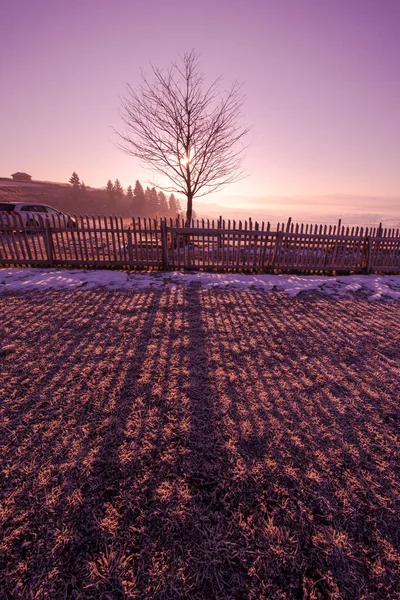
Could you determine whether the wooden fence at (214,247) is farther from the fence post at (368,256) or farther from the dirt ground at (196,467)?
the dirt ground at (196,467)

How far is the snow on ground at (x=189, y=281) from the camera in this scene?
6.45 meters

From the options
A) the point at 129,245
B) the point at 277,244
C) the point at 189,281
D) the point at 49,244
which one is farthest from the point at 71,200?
the point at 277,244

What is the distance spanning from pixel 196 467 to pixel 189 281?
5.46 m

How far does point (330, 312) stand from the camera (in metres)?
5.27

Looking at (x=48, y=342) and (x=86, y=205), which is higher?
(x=86, y=205)

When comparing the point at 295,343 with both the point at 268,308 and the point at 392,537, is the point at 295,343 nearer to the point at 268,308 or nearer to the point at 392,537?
the point at 268,308

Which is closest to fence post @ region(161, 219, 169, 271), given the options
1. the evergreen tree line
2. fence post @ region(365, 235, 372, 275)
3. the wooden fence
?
the wooden fence

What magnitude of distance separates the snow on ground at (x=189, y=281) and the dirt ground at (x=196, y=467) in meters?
2.78

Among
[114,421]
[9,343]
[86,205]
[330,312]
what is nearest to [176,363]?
[114,421]

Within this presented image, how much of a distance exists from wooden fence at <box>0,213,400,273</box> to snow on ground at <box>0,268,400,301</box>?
0.51m

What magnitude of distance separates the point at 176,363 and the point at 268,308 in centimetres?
287

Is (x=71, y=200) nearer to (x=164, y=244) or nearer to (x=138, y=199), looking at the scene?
(x=138, y=199)

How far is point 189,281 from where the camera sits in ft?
23.2

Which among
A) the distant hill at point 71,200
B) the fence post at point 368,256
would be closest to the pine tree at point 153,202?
the distant hill at point 71,200
